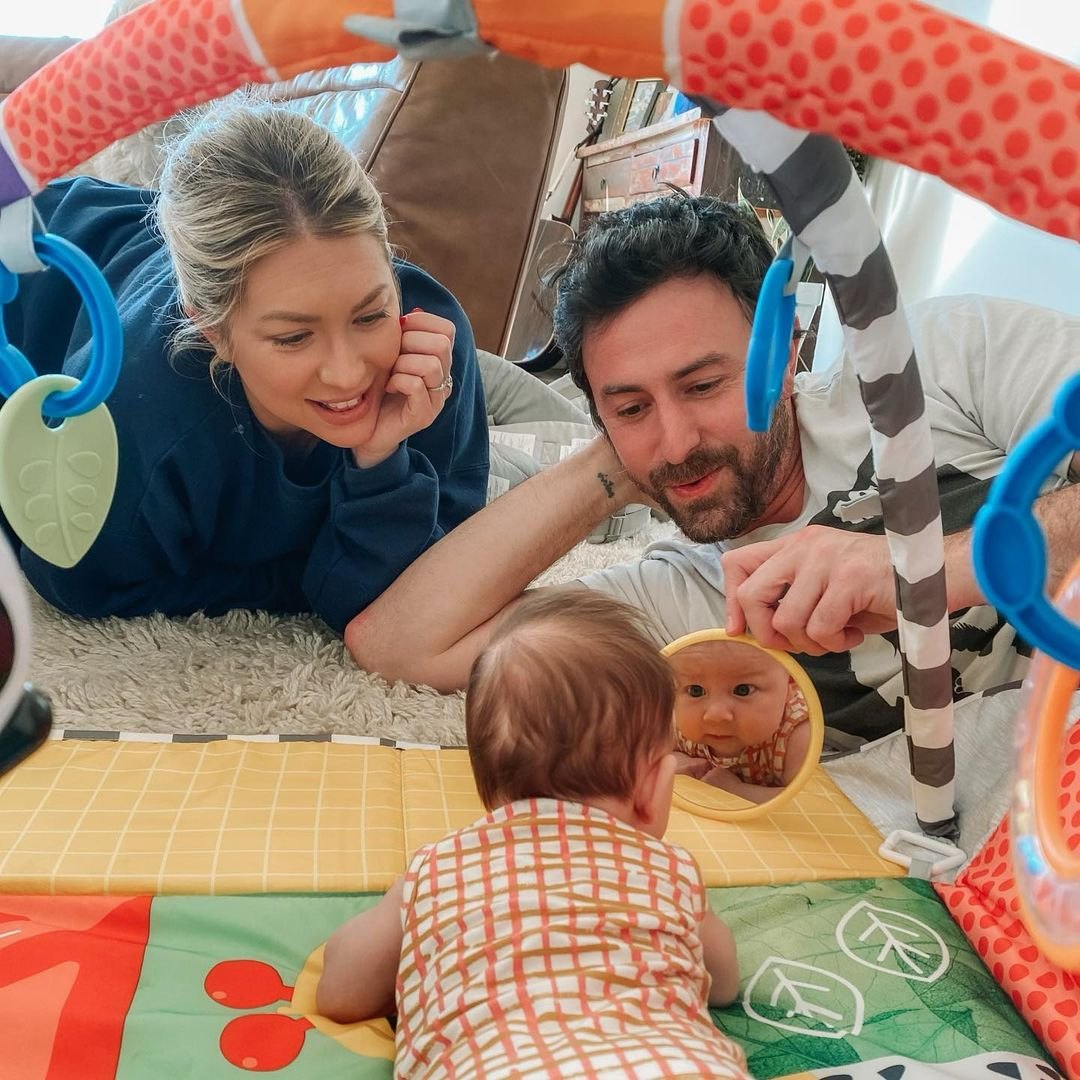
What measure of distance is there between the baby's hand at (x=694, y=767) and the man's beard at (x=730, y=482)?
1.05 feet

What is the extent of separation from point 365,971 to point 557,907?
14cm

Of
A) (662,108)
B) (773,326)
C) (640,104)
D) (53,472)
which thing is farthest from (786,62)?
(640,104)

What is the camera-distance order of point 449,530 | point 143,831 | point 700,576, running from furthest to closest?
point 449,530 < point 700,576 < point 143,831

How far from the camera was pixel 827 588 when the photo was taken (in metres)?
0.75

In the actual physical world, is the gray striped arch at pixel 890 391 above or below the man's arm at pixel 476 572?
above

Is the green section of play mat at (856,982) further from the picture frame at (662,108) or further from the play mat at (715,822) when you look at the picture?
the picture frame at (662,108)

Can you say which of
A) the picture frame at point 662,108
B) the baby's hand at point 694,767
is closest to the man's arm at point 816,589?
the baby's hand at point 694,767

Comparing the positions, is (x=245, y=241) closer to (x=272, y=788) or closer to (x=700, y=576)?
(x=272, y=788)

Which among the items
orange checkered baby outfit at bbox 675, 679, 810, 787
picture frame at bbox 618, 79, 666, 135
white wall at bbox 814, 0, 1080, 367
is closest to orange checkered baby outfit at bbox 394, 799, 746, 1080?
orange checkered baby outfit at bbox 675, 679, 810, 787

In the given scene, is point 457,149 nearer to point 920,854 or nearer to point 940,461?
point 940,461

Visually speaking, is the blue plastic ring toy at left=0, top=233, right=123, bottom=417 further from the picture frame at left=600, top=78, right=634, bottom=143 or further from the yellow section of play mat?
the picture frame at left=600, top=78, right=634, bottom=143

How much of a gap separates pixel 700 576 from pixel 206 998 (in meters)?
0.74

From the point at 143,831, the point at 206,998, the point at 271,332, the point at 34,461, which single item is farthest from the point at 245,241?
the point at 206,998

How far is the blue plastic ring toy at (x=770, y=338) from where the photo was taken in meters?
0.53
